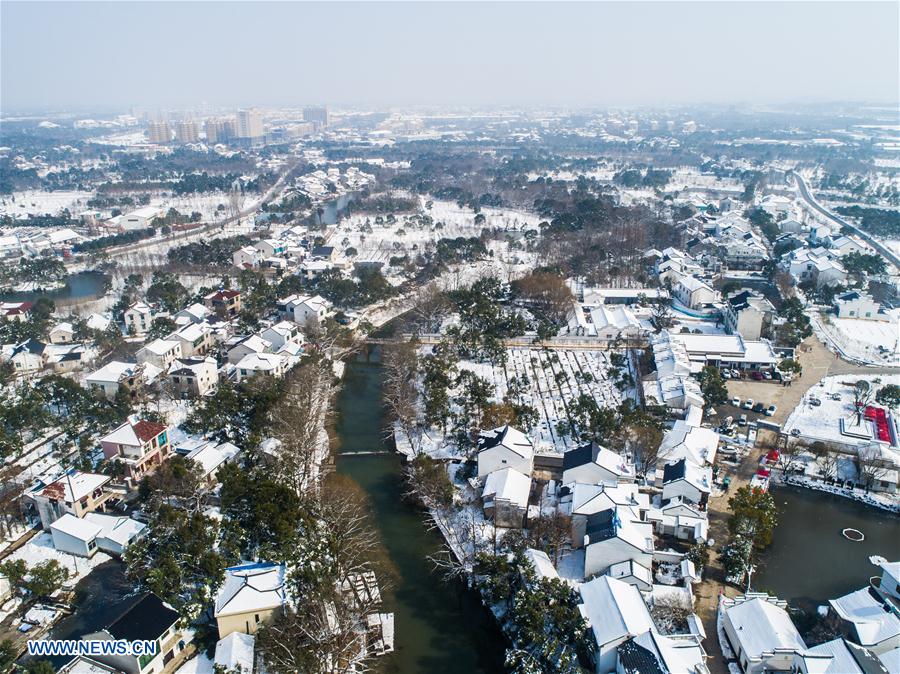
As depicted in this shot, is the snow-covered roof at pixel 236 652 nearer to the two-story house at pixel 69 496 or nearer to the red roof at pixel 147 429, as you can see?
the two-story house at pixel 69 496

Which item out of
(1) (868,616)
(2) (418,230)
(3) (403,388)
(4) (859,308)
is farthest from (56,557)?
(2) (418,230)

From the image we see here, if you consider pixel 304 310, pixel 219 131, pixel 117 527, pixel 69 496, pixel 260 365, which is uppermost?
pixel 219 131

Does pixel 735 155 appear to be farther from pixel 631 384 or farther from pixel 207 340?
pixel 207 340

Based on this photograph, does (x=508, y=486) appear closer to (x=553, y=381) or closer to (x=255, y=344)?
(x=553, y=381)

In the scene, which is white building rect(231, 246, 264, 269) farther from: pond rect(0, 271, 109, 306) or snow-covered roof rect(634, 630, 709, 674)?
snow-covered roof rect(634, 630, 709, 674)

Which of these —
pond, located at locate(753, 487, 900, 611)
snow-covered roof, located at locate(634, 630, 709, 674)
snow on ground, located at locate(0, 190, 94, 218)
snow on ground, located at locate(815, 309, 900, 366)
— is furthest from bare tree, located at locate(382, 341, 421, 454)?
snow on ground, located at locate(0, 190, 94, 218)

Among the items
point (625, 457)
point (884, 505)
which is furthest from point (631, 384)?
point (884, 505)
